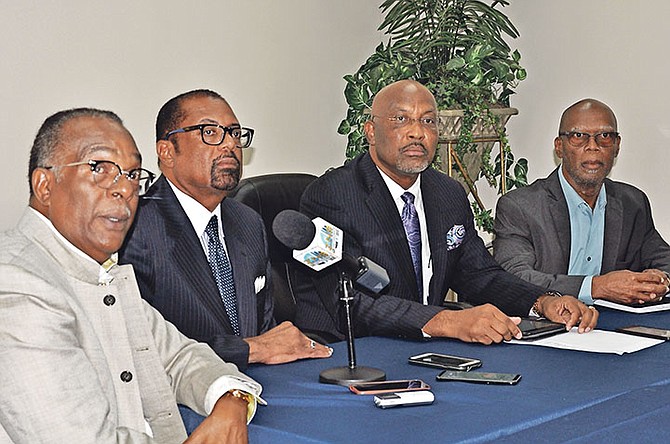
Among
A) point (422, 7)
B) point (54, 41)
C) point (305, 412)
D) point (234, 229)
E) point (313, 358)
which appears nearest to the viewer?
point (305, 412)

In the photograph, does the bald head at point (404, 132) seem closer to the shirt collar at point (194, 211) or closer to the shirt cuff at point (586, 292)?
the shirt cuff at point (586, 292)

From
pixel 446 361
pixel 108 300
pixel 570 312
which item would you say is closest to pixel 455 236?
pixel 570 312

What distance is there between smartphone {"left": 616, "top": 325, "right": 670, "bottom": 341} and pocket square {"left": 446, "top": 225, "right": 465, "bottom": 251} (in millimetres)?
756

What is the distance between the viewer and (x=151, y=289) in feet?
8.11

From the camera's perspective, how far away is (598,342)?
8.02 feet

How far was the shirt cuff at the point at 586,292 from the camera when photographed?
3112 mm

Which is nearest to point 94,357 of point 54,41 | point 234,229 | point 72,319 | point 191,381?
point 72,319

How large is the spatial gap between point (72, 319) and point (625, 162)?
11.8 feet

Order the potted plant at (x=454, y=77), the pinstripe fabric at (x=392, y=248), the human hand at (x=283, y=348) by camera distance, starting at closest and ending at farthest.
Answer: the human hand at (x=283, y=348) < the pinstripe fabric at (x=392, y=248) < the potted plant at (x=454, y=77)

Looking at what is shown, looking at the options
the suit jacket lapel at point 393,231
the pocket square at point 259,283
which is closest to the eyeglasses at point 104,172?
the pocket square at point 259,283

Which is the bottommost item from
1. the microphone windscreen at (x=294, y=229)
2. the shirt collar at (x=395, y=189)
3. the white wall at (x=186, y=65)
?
the microphone windscreen at (x=294, y=229)

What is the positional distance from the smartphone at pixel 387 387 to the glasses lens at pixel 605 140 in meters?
2.01

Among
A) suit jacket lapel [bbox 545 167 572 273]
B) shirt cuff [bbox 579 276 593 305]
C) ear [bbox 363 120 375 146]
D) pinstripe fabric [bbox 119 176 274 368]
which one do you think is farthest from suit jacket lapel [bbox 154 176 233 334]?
suit jacket lapel [bbox 545 167 572 273]

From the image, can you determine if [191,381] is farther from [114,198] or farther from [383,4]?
[383,4]
